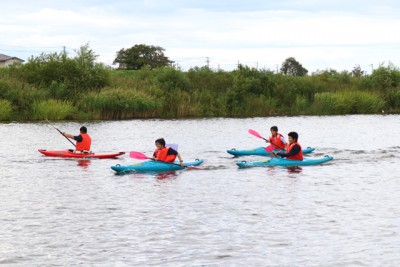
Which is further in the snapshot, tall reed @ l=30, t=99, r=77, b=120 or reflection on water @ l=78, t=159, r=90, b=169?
tall reed @ l=30, t=99, r=77, b=120

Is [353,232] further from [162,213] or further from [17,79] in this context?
[17,79]

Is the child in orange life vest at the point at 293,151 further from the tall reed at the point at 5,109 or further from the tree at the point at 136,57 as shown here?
the tree at the point at 136,57

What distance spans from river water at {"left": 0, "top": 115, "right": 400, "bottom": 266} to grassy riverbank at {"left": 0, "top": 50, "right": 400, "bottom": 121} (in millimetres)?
21689

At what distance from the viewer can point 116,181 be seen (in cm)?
2400

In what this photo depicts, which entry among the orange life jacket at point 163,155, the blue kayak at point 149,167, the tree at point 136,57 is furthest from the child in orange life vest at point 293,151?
the tree at point 136,57

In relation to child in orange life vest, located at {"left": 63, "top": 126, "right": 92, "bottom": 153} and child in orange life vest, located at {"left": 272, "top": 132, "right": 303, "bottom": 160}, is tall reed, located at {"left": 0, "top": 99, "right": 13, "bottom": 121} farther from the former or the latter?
child in orange life vest, located at {"left": 272, "top": 132, "right": 303, "bottom": 160}

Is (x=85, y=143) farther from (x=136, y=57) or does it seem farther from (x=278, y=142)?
(x=136, y=57)

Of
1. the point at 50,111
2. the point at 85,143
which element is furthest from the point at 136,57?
the point at 85,143

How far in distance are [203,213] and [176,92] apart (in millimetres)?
44929

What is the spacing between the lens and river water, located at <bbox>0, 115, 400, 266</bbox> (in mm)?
14094

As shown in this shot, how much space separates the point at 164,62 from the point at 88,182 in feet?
267

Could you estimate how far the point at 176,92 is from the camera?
6281 centimetres

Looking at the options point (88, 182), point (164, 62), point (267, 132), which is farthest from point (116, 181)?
point (164, 62)

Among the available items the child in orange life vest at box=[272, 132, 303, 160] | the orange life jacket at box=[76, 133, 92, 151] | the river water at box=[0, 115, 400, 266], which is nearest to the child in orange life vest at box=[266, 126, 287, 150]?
the river water at box=[0, 115, 400, 266]
